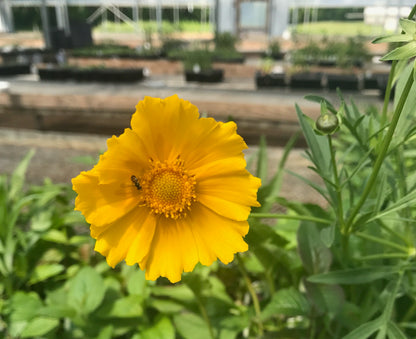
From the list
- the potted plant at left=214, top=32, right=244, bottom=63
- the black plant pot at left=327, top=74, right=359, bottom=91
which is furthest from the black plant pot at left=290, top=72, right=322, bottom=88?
the potted plant at left=214, top=32, right=244, bottom=63

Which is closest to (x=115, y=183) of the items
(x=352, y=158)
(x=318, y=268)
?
(x=318, y=268)

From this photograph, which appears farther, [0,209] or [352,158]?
[352,158]

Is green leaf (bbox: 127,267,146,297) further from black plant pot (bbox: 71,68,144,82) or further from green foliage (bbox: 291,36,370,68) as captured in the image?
green foliage (bbox: 291,36,370,68)

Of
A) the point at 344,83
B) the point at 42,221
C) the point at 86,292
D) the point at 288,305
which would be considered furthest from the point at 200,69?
the point at 288,305

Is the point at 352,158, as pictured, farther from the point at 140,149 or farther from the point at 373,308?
the point at 140,149

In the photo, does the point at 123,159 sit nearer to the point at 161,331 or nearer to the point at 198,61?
the point at 161,331

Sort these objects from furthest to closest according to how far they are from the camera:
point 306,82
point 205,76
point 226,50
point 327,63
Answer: point 226,50
point 327,63
point 205,76
point 306,82
